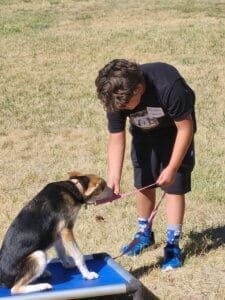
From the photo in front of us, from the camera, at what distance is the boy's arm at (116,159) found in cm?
467

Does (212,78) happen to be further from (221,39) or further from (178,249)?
(178,249)

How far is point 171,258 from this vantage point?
488 cm

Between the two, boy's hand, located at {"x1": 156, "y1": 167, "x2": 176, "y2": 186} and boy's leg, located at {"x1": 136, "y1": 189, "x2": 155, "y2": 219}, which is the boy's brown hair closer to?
boy's hand, located at {"x1": 156, "y1": 167, "x2": 176, "y2": 186}

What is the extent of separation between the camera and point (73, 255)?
421cm

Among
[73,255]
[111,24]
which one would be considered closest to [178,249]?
[73,255]

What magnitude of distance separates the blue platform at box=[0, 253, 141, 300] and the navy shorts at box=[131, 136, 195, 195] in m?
0.74

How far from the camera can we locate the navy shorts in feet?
15.5

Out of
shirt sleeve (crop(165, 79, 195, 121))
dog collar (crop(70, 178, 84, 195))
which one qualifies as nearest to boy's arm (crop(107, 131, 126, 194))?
dog collar (crop(70, 178, 84, 195))

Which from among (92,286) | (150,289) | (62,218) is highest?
(62,218)

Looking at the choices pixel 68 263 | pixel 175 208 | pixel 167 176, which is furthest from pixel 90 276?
pixel 175 208

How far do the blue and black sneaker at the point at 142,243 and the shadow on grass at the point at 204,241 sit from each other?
291 mm

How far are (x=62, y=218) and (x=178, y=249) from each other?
1170 millimetres

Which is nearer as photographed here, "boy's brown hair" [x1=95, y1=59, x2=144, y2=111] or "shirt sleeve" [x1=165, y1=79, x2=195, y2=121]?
"boy's brown hair" [x1=95, y1=59, x2=144, y2=111]

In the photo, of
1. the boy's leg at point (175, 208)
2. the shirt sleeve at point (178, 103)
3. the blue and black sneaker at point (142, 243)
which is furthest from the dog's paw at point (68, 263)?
the shirt sleeve at point (178, 103)
